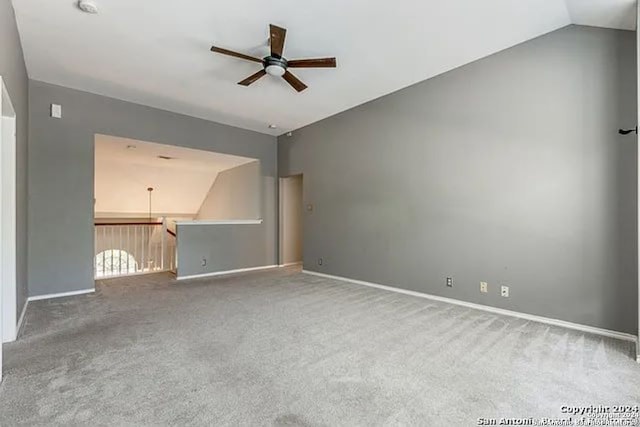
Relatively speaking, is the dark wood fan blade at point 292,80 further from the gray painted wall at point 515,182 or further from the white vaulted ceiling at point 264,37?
the gray painted wall at point 515,182

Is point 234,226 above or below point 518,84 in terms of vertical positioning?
below

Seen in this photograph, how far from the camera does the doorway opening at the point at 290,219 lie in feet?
23.1

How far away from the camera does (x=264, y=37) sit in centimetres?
329

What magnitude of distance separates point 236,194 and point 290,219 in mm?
1493

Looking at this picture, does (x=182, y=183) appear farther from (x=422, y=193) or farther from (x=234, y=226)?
(x=422, y=193)

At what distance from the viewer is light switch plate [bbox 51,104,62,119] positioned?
430 centimetres

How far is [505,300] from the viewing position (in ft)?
11.9

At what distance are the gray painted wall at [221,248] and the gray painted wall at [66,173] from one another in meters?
1.45

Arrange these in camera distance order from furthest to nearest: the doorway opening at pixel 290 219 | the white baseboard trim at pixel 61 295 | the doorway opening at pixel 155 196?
1. the doorway opening at pixel 290 219
2. the doorway opening at pixel 155 196
3. the white baseboard trim at pixel 61 295

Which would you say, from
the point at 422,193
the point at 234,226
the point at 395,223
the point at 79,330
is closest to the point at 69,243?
the point at 79,330

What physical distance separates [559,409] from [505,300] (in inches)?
76.0

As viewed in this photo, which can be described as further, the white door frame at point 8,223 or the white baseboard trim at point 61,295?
the white baseboard trim at point 61,295

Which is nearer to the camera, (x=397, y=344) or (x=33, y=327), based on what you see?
(x=397, y=344)

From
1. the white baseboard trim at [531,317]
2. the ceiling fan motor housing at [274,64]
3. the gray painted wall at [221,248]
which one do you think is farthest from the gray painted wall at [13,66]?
the white baseboard trim at [531,317]
